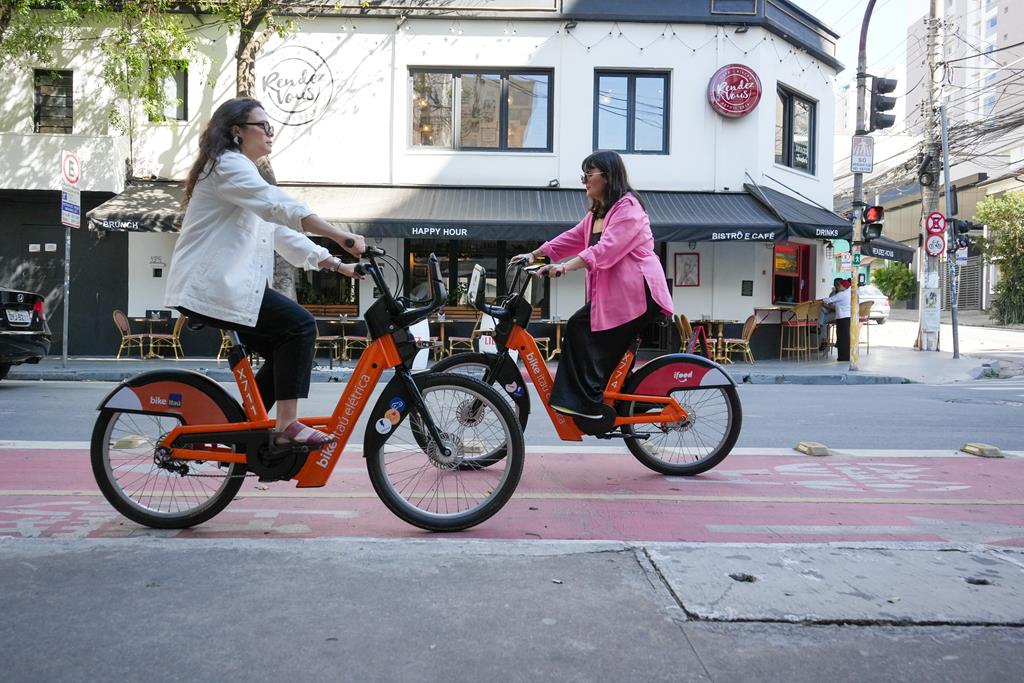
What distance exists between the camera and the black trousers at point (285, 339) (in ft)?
11.9

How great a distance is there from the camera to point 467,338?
16.3 meters

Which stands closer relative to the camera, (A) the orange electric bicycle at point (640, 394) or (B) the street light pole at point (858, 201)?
(A) the orange electric bicycle at point (640, 394)

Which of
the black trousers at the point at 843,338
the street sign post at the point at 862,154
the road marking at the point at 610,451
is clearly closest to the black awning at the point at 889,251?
the black trousers at the point at 843,338

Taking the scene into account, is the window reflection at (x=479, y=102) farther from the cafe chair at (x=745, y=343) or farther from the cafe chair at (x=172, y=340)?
the cafe chair at (x=172, y=340)

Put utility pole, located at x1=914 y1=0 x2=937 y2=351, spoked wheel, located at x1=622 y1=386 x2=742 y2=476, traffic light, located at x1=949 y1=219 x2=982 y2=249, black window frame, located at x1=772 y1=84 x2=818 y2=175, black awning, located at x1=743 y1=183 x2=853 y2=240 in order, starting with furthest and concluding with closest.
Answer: utility pole, located at x1=914 y1=0 x2=937 y2=351 → black window frame, located at x1=772 y1=84 x2=818 y2=175 → traffic light, located at x1=949 y1=219 x2=982 y2=249 → black awning, located at x1=743 y1=183 x2=853 y2=240 → spoked wheel, located at x1=622 y1=386 x2=742 y2=476

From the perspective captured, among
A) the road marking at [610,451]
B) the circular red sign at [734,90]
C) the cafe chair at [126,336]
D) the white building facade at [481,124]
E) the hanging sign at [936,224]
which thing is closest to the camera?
the road marking at [610,451]

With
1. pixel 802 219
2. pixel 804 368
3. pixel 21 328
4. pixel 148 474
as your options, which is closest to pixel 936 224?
pixel 802 219

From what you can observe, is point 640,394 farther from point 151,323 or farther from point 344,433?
point 151,323

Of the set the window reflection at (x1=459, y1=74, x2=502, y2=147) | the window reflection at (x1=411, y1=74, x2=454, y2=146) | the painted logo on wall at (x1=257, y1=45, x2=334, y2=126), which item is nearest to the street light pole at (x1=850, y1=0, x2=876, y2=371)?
the window reflection at (x1=459, y1=74, x2=502, y2=147)

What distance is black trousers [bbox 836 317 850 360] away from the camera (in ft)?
56.5

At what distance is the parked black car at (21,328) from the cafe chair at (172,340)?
15.9 ft

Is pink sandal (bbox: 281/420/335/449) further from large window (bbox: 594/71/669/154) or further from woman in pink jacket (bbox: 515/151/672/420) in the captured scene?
large window (bbox: 594/71/669/154)

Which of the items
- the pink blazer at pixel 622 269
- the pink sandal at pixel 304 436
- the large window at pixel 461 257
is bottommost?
the pink sandal at pixel 304 436

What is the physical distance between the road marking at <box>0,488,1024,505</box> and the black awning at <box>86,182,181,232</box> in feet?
36.1
